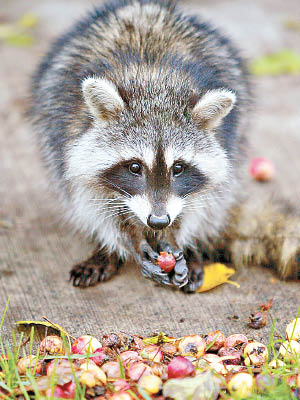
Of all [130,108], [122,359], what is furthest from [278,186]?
[122,359]

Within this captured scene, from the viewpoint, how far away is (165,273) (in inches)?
130

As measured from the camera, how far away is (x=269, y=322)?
317cm

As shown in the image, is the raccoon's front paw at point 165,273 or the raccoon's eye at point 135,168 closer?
the raccoon's eye at point 135,168

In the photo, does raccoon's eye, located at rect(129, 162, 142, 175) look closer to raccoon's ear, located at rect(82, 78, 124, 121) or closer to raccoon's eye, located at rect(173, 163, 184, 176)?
raccoon's eye, located at rect(173, 163, 184, 176)

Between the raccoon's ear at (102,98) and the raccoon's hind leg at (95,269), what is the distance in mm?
1037

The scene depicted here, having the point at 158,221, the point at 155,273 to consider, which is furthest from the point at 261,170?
the point at 158,221

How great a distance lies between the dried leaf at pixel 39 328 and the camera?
119 inches

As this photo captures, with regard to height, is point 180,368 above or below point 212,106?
below

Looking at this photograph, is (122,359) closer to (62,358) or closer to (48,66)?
(62,358)

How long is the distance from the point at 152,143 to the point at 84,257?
1.23 m

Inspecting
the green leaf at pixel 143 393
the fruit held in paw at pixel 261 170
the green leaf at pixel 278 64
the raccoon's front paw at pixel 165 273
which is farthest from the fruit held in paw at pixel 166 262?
the green leaf at pixel 278 64

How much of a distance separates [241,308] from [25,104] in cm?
377

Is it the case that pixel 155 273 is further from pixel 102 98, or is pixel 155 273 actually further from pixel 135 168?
pixel 102 98

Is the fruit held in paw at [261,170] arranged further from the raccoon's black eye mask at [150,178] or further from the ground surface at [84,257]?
the raccoon's black eye mask at [150,178]
